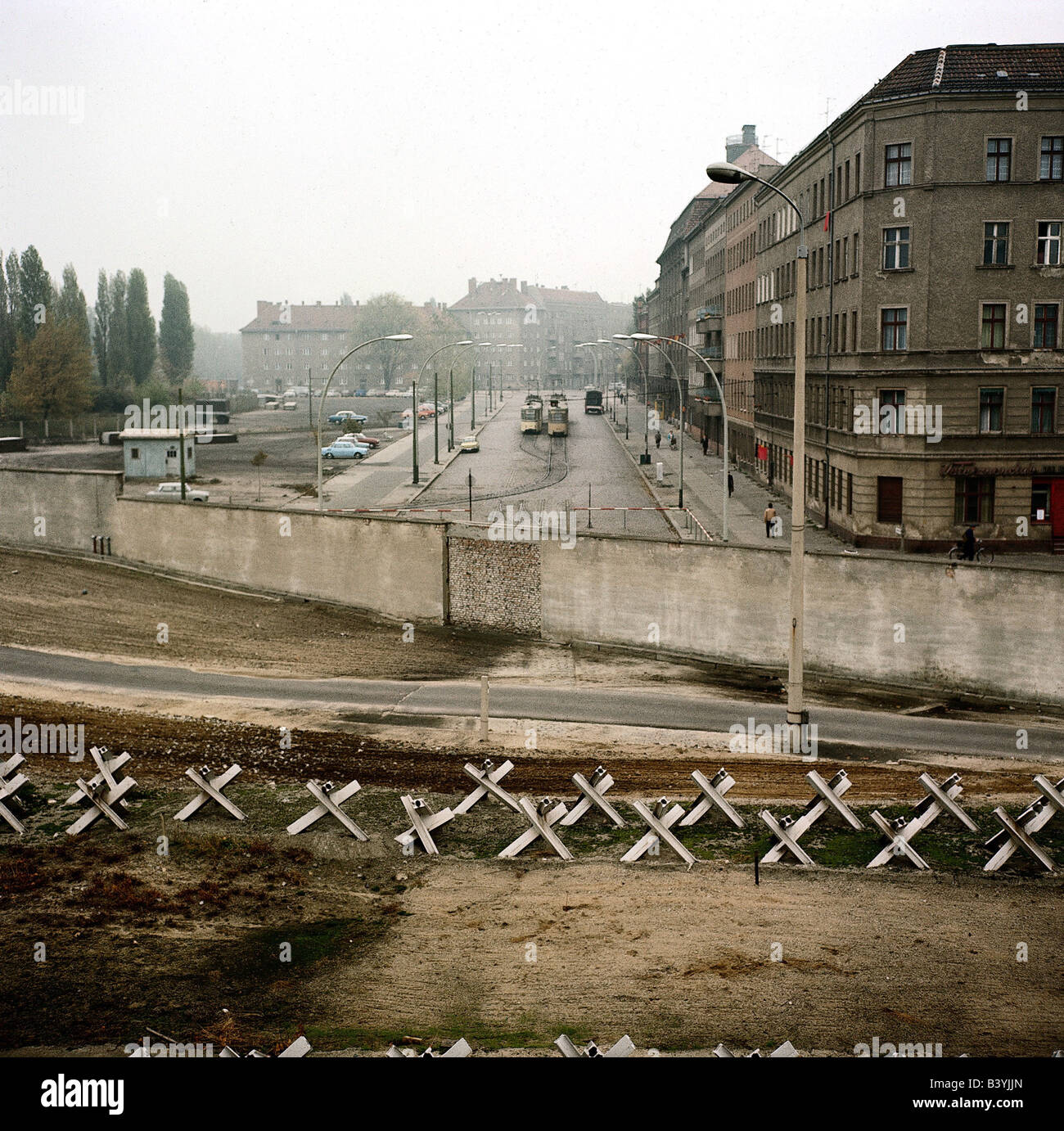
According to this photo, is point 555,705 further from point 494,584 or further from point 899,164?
point 899,164

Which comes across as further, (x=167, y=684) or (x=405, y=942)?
(x=167, y=684)

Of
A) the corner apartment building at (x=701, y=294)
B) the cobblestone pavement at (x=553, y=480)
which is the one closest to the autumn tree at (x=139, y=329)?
the cobblestone pavement at (x=553, y=480)

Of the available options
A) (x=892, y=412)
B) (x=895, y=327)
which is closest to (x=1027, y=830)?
(x=892, y=412)

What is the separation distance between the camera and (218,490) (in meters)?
59.5

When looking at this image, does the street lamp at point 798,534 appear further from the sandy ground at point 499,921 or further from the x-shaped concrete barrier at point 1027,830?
the x-shaped concrete barrier at point 1027,830

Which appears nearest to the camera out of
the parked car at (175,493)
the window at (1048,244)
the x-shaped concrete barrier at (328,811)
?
the x-shaped concrete barrier at (328,811)

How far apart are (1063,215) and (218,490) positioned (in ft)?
130

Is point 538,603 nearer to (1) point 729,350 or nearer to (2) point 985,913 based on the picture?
(2) point 985,913

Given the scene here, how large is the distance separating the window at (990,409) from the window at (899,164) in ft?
25.1

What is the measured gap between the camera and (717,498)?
5644cm

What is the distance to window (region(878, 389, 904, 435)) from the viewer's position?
133 feet

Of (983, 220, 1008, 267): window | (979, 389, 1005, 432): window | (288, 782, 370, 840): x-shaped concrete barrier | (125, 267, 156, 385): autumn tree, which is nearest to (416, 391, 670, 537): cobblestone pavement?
(979, 389, 1005, 432): window

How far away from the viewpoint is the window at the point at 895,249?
4062cm
